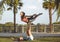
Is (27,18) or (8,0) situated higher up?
(8,0)

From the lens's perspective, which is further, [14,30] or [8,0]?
[14,30]

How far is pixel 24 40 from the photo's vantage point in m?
18.3

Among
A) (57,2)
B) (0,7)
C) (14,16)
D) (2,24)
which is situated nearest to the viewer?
(57,2)

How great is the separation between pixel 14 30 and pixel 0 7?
764 centimetres

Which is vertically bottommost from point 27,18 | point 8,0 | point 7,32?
point 7,32

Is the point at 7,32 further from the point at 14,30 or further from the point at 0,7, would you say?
the point at 0,7

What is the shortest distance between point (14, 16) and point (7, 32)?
8994mm

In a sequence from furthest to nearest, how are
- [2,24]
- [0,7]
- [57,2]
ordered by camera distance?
[2,24] < [0,7] < [57,2]

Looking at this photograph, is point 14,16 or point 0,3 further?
point 14,16

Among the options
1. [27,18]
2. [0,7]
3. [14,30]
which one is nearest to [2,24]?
[14,30]

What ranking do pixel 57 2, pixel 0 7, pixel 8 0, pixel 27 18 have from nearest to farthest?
pixel 57 2 → pixel 27 18 → pixel 8 0 → pixel 0 7

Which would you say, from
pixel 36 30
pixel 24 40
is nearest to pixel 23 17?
pixel 24 40

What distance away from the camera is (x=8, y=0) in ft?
70.5

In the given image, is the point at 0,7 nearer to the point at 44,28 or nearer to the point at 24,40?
the point at 24,40
